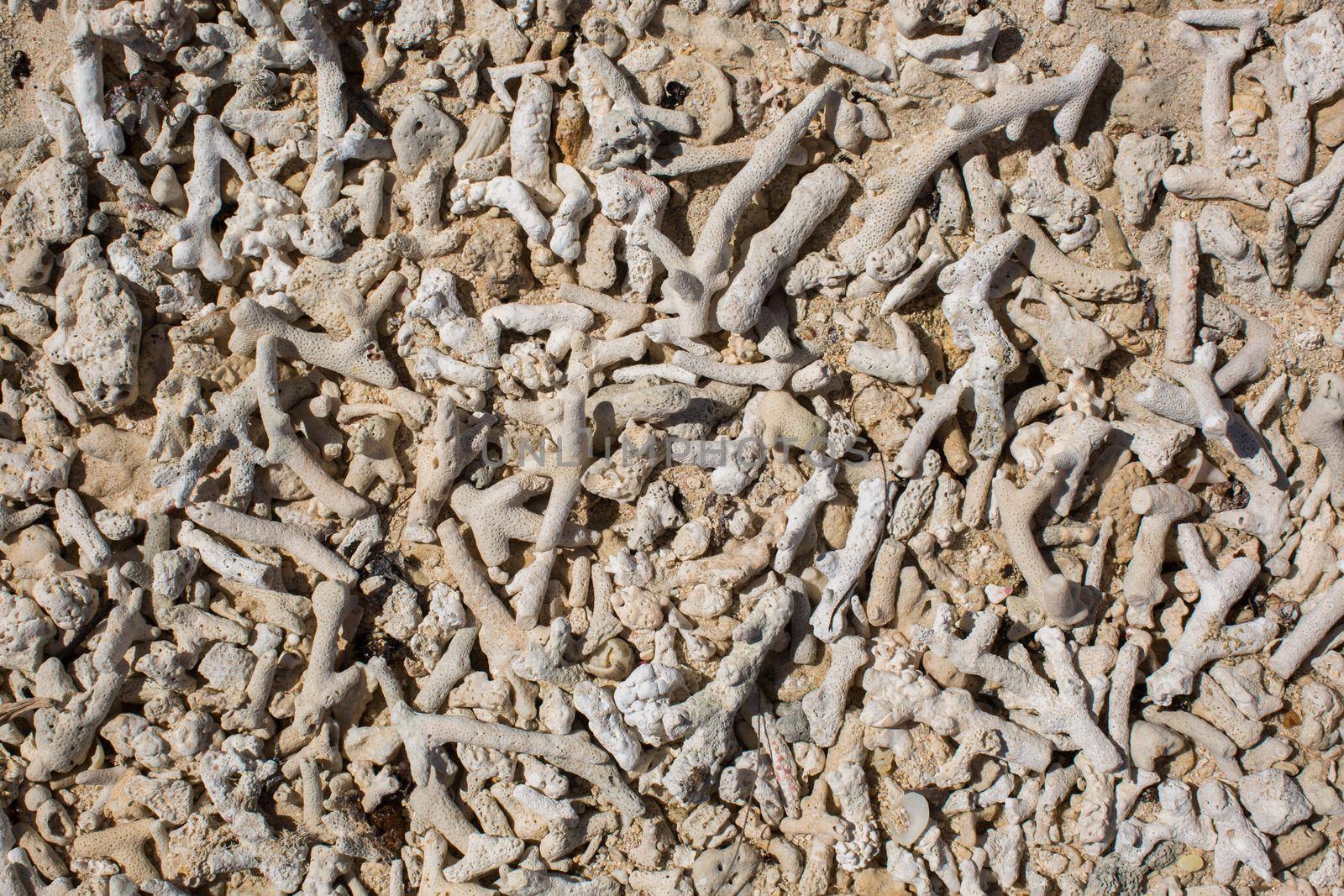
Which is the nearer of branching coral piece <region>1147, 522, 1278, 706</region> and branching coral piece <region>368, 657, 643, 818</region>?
branching coral piece <region>368, 657, 643, 818</region>

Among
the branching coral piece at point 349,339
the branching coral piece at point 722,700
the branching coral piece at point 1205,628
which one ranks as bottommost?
the branching coral piece at point 1205,628

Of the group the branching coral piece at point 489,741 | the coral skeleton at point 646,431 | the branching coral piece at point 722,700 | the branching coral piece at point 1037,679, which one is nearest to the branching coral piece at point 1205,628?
the coral skeleton at point 646,431

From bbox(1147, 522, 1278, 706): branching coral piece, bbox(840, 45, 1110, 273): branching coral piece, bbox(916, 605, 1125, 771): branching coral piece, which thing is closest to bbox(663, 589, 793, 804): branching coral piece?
bbox(916, 605, 1125, 771): branching coral piece

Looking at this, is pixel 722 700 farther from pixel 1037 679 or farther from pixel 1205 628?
pixel 1205 628

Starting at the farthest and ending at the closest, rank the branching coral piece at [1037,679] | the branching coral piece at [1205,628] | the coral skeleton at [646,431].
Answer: the branching coral piece at [1205,628], the branching coral piece at [1037,679], the coral skeleton at [646,431]

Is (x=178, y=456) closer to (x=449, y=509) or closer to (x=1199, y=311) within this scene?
(x=449, y=509)

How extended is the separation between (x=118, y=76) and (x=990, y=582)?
2.91 meters

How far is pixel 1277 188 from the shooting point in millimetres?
3006

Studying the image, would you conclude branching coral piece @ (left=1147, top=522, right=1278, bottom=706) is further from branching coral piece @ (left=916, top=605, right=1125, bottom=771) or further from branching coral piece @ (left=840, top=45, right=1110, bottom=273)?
branching coral piece @ (left=840, top=45, right=1110, bottom=273)

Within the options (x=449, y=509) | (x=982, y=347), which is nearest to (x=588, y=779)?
(x=449, y=509)

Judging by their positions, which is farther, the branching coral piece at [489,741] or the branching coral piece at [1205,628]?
the branching coral piece at [1205,628]

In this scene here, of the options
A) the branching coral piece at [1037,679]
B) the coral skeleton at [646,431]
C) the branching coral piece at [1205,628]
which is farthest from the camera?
the branching coral piece at [1205,628]

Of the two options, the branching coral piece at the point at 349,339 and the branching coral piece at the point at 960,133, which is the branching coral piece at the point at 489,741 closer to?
the branching coral piece at the point at 349,339

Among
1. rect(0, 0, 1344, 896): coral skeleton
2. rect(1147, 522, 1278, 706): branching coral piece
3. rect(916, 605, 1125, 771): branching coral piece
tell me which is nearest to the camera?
rect(0, 0, 1344, 896): coral skeleton
